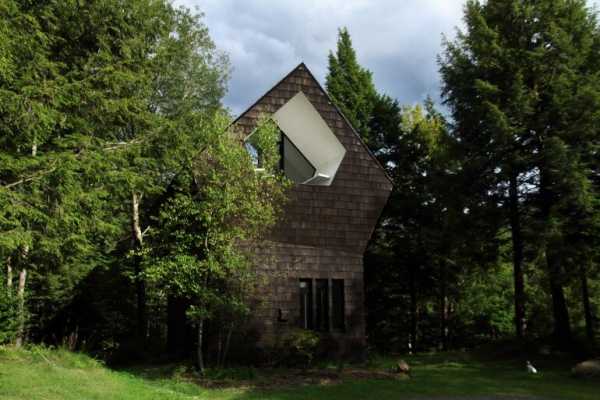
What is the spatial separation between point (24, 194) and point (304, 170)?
8.48 m

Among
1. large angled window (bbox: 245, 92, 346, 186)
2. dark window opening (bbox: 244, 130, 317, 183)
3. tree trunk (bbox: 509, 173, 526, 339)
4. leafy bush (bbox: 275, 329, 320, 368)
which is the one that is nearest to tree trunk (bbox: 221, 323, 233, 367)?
leafy bush (bbox: 275, 329, 320, 368)

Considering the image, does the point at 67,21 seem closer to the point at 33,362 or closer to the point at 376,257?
the point at 33,362

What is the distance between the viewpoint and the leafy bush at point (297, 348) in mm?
15664

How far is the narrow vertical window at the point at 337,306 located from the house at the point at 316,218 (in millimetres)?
31

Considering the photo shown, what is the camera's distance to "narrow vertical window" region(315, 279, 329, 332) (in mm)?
16833

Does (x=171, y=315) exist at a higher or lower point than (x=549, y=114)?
lower

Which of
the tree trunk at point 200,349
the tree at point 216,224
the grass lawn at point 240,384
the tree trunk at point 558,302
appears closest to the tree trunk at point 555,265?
the tree trunk at point 558,302

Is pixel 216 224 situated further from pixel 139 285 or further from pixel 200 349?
pixel 139 285

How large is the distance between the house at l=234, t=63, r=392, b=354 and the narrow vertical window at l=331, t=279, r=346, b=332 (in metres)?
0.03

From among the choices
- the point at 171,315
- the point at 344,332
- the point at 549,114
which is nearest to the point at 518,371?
the point at 344,332

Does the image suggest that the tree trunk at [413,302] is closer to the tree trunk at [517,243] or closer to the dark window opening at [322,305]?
the tree trunk at [517,243]

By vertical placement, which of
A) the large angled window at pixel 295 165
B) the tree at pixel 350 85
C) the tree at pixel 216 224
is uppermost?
the tree at pixel 350 85

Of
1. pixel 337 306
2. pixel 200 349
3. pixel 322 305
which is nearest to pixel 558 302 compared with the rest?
pixel 337 306

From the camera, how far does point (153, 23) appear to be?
2086 cm
